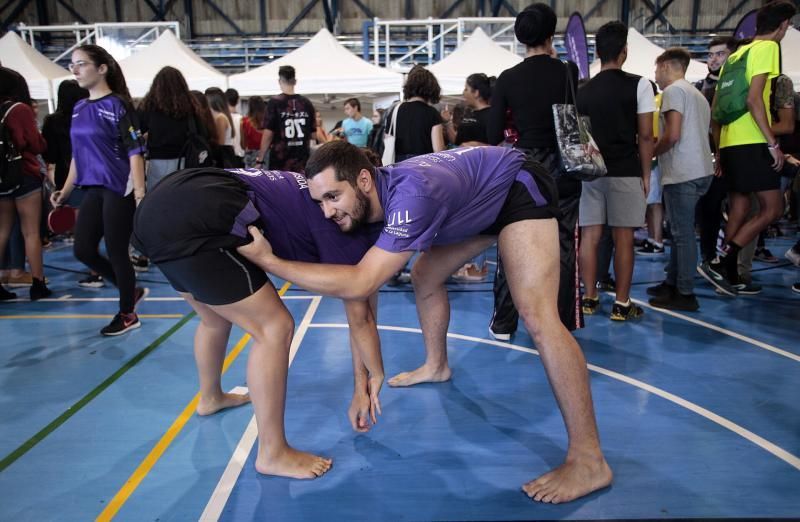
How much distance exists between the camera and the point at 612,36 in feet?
12.5

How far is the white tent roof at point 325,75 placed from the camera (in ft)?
33.1

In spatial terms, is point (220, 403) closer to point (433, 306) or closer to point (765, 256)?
point (433, 306)

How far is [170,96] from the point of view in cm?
471

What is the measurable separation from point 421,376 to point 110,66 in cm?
280

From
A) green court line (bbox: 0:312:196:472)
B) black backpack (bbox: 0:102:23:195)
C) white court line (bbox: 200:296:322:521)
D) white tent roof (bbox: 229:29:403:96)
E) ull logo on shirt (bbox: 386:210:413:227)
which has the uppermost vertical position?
white tent roof (bbox: 229:29:403:96)

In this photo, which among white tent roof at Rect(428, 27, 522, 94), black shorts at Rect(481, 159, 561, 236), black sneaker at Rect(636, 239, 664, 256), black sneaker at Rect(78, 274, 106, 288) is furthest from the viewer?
white tent roof at Rect(428, 27, 522, 94)

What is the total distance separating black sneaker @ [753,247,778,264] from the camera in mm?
6129

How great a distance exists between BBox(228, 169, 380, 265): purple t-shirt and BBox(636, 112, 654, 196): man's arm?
8.43ft

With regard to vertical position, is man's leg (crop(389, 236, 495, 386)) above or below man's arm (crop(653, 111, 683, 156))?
below

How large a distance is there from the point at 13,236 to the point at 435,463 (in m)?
5.07

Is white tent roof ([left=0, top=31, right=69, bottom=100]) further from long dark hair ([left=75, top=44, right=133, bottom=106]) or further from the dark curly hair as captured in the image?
the dark curly hair

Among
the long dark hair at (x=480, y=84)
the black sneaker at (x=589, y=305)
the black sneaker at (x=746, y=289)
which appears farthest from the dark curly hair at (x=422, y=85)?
the black sneaker at (x=746, y=289)

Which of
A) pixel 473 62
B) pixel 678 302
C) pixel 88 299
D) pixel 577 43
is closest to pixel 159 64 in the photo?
Result: pixel 473 62

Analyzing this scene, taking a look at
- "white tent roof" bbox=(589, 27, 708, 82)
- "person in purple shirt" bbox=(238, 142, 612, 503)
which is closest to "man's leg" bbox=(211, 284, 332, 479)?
"person in purple shirt" bbox=(238, 142, 612, 503)
